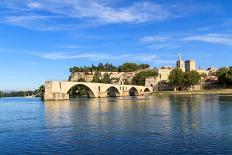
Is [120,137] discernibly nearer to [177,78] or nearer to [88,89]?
[88,89]

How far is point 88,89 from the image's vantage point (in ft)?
411

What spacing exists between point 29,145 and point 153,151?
910cm

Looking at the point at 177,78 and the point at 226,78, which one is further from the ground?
the point at 177,78

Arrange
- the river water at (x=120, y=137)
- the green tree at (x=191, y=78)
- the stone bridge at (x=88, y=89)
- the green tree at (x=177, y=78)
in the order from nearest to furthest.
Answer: the river water at (x=120, y=137), the stone bridge at (x=88, y=89), the green tree at (x=191, y=78), the green tree at (x=177, y=78)

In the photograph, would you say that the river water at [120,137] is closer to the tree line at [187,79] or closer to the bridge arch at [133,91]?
the tree line at [187,79]

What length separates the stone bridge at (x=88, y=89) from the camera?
100 meters

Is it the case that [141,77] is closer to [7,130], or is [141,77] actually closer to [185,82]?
[185,82]

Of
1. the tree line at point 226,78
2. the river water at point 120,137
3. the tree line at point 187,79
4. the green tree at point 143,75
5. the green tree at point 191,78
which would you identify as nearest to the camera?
the river water at point 120,137

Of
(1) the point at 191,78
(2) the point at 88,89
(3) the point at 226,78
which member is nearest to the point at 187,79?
(1) the point at 191,78

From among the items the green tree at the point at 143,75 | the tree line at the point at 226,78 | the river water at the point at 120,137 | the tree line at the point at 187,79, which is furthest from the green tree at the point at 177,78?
the river water at the point at 120,137

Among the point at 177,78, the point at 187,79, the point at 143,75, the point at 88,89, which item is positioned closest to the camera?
the point at 88,89

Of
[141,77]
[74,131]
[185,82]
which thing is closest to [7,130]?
[74,131]

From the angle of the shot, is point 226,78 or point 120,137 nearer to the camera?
point 120,137

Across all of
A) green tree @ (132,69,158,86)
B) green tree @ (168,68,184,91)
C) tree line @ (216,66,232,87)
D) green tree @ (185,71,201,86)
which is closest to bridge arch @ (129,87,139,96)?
green tree @ (168,68,184,91)
